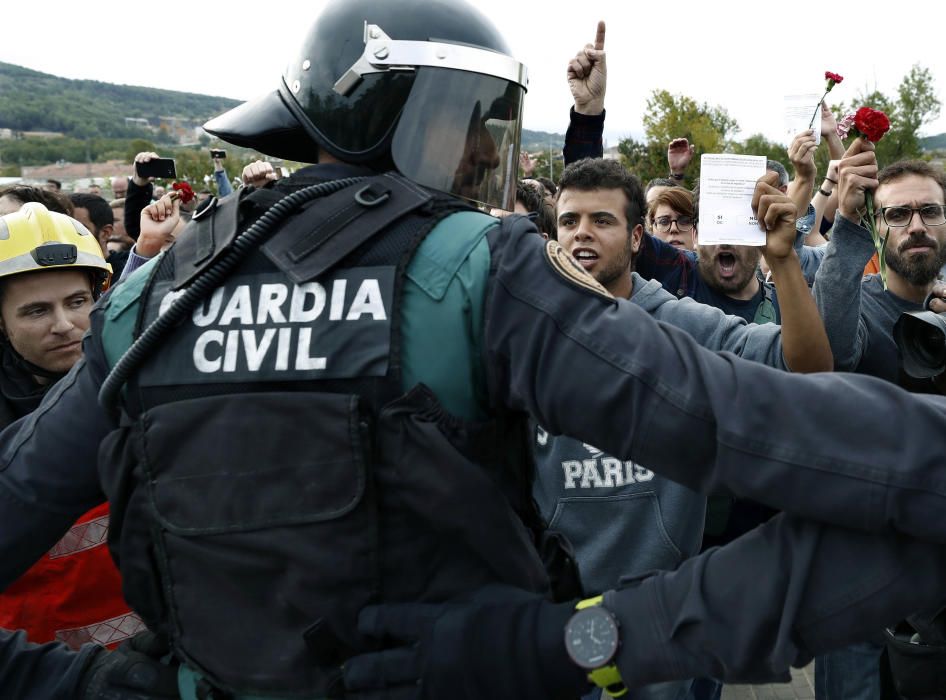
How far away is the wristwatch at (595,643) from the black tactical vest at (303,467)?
14 centimetres

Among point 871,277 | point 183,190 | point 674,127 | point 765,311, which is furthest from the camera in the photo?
point 674,127

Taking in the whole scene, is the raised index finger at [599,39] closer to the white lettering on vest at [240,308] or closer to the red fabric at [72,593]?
the white lettering on vest at [240,308]

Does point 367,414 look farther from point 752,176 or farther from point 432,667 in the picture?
point 752,176

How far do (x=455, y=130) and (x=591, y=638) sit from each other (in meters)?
0.94

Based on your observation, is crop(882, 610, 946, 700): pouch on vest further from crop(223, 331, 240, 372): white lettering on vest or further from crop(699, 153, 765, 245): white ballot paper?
crop(223, 331, 240, 372): white lettering on vest

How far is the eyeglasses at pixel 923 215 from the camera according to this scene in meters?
3.38

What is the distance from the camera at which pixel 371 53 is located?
1.47 metres

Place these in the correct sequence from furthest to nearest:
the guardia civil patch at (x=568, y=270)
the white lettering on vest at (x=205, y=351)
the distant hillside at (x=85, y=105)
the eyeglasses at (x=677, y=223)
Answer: the distant hillside at (x=85, y=105)
the eyeglasses at (x=677, y=223)
the white lettering on vest at (x=205, y=351)
the guardia civil patch at (x=568, y=270)

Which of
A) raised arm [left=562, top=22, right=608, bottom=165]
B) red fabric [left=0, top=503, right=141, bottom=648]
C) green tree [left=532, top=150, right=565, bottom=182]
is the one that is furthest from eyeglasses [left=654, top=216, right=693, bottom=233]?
red fabric [left=0, top=503, right=141, bottom=648]

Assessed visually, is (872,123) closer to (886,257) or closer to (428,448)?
(886,257)

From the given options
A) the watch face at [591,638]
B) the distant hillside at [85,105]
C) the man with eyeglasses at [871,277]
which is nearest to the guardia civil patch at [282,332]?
the watch face at [591,638]

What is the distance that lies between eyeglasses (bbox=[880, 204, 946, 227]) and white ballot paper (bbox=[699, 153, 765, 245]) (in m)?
1.23

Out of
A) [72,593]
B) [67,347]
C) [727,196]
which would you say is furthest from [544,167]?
[72,593]

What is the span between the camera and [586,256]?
329 cm
